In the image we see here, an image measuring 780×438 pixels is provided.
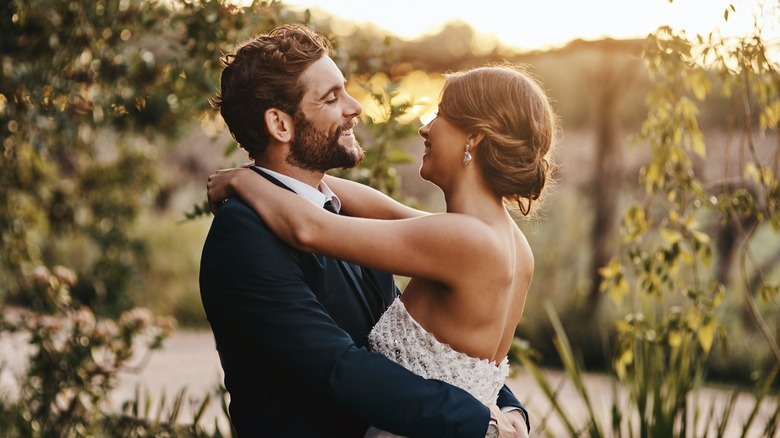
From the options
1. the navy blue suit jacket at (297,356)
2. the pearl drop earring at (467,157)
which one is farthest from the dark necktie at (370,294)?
the pearl drop earring at (467,157)

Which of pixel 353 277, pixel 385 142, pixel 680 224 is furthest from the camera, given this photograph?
pixel 680 224

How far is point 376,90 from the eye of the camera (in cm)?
356

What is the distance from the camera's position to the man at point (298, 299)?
1.96m

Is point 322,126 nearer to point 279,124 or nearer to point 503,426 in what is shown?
point 279,124

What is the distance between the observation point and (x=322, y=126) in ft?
7.59

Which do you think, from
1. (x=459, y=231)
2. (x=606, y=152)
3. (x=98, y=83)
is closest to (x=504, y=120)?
(x=459, y=231)

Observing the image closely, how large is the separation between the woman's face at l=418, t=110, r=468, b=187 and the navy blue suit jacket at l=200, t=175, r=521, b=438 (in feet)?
1.05

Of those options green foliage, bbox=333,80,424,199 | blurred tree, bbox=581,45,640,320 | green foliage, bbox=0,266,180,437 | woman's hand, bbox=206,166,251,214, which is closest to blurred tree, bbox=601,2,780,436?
green foliage, bbox=333,80,424,199

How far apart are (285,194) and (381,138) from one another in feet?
5.17

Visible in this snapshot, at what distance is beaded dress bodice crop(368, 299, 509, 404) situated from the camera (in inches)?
85.3

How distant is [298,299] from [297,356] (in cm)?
12

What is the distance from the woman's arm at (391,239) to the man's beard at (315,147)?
0.87ft

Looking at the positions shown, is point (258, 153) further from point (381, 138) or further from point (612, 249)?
point (612, 249)

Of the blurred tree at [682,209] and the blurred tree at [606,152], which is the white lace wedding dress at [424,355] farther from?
the blurred tree at [606,152]
